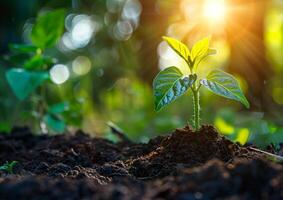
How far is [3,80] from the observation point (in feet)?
13.4

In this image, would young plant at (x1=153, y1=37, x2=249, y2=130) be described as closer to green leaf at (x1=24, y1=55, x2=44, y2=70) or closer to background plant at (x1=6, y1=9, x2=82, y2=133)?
background plant at (x1=6, y1=9, x2=82, y2=133)

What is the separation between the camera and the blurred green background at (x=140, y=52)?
13.7ft

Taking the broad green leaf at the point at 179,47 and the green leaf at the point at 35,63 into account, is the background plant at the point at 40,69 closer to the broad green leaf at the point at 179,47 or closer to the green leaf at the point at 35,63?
the green leaf at the point at 35,63

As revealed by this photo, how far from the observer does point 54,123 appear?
2818 millimetres

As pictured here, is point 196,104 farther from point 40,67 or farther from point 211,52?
point 40,67

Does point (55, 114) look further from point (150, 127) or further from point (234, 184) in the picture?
point (234, 184)

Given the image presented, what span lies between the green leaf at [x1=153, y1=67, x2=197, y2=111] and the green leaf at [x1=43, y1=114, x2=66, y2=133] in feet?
4.68

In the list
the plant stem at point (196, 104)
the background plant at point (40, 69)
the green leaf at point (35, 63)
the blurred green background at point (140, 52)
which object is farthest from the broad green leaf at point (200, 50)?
the blurred green background at point (140, 52)

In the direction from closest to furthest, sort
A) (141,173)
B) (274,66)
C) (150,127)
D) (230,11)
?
(141,173), (150,127), (230,11), (274,66)

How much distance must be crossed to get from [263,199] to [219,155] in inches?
15.2

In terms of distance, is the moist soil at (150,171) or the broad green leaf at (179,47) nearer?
the moist soil at (150,171)

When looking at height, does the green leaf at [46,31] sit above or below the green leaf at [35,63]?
above

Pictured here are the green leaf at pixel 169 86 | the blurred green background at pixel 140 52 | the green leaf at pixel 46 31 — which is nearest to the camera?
the green leaf at pixel 169 86

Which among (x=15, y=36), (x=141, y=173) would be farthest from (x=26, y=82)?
(x=15, y=36)
